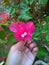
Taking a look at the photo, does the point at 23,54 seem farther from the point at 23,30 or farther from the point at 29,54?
the point at 23,30

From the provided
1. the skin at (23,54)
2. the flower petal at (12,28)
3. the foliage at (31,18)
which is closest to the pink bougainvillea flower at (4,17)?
the foliage at (31,18)

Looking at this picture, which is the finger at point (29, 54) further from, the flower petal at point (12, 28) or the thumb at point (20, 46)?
the flower petal at point (12, 28)

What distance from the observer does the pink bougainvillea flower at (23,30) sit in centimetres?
114

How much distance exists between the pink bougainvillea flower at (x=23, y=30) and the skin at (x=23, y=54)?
0.43ft

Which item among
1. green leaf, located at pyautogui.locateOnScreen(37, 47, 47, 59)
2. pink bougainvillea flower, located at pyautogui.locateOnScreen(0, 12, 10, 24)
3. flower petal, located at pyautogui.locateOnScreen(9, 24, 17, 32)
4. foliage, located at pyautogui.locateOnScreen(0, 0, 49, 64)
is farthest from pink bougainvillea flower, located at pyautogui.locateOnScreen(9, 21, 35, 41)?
pink bougainvillea flower, located at pyautogui.locateOnScreen(0, 12, 10, 24)

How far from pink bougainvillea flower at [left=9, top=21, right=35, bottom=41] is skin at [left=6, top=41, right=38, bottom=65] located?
0.13m

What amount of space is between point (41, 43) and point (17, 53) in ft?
0.52

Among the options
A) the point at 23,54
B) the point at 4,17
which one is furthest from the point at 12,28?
the point at 4,17

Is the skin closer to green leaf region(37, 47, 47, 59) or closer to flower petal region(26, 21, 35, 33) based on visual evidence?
green leaf region(37, 47, 47, 59)

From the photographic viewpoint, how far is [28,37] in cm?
114

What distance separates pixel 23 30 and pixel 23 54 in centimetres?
23

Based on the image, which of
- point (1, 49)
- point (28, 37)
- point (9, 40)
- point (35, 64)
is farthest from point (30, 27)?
point (1, 49)

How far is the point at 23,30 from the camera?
3.83 feet

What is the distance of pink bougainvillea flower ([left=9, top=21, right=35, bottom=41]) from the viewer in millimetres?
1140
